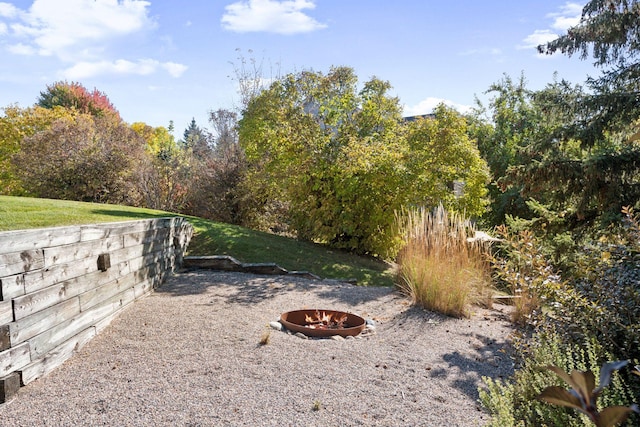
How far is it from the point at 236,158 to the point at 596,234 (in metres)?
8.39

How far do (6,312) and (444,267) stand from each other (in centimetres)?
375

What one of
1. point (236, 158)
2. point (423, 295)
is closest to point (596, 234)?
point (423, 295)

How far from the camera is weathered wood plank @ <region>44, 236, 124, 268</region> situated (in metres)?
3.19

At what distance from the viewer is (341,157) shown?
350 inches

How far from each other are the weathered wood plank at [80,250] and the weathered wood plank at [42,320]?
30cm

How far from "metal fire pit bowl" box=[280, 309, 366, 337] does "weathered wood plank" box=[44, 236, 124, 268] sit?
165 cm

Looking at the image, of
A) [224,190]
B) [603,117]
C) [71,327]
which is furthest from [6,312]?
[224,190]

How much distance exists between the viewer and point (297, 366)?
3.23 metres

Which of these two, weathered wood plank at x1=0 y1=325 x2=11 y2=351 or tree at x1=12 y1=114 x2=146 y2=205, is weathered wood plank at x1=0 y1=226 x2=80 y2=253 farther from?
tree at x1=12 y1=114 x2=146 y2=205

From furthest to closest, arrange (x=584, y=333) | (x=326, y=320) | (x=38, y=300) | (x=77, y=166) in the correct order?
(x=77, y=166), (x=326, y=320), (x=38, y=300), (x=584, y=333)

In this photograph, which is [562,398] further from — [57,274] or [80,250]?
[80,250]

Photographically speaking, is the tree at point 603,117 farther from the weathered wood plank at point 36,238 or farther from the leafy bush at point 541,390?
the weathered wood plank at point 36,238

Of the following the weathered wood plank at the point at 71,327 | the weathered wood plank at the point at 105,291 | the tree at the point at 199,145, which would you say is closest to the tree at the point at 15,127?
the tree at the point at 199,145

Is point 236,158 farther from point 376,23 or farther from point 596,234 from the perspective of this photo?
point 596,234
